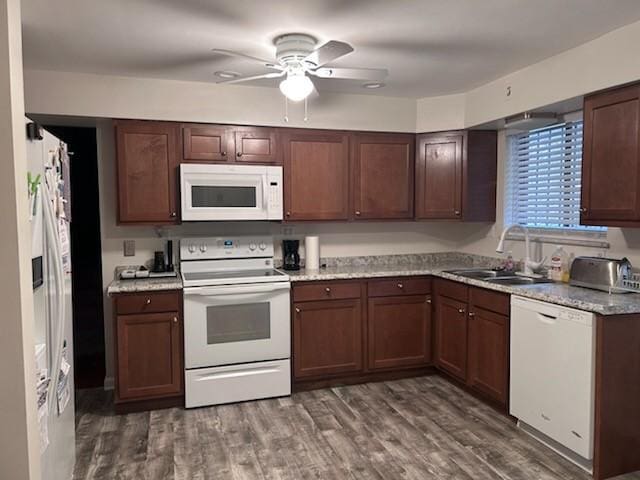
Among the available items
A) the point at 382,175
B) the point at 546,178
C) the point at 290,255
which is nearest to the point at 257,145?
the point at 290,255

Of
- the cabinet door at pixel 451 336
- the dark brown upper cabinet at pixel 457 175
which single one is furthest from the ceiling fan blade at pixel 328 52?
the cabinet door at pixel 451 336

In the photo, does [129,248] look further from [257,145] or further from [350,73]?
[350,73]

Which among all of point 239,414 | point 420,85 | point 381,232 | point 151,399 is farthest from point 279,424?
point 420,85

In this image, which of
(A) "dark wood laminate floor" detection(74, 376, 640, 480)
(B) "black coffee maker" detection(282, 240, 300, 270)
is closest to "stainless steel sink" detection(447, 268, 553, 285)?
(A) "dark wood laminate floor" detection(74, 376, 640, 480)

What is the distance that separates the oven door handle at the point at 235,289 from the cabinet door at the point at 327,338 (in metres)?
0.22

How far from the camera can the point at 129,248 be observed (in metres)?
3.70

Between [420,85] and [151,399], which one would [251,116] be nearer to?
[420,85]

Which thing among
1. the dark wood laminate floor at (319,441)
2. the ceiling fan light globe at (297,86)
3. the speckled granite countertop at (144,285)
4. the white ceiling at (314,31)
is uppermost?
the white ceiling at (314,31)

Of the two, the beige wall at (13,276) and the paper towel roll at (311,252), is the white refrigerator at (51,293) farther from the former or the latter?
the paper towel roll at (311,252)

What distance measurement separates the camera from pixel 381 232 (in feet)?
14.4

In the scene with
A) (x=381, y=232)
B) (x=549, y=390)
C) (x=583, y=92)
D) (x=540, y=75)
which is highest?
(x=540, y=75)

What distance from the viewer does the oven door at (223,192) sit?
3.42 meters

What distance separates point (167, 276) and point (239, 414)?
115cm

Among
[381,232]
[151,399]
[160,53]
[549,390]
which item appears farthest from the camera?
[381,232]
